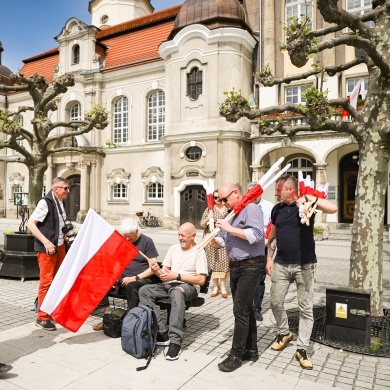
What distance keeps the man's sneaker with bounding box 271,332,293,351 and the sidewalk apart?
6 centimetres

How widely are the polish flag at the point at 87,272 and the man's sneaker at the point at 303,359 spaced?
2.12 m

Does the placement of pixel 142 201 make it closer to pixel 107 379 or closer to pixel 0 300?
pixel 0 300

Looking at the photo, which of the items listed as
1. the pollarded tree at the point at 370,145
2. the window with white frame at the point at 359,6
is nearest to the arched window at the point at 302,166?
the window with white frame at the point at 359,6

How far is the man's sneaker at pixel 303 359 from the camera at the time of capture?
13.0 feet

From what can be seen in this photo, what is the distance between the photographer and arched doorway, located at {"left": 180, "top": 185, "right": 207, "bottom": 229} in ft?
66.1

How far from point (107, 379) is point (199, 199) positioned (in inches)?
654

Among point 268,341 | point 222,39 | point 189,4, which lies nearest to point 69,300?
point 268,341

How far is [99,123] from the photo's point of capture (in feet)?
35.5

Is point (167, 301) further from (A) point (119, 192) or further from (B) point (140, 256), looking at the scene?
(A) point (119, 192)

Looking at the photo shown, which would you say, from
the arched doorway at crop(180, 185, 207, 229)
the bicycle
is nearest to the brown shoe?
the arched doorway at crop(180, 185, 207, 229)

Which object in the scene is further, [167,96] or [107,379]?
[167,96]

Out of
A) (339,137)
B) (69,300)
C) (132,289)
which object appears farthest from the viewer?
(339,137)

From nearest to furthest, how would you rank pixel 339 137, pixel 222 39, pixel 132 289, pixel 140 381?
pixel 140 381, pixel 132 289, pixel 339 137, pixel 222 39

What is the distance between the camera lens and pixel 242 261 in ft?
13.3
